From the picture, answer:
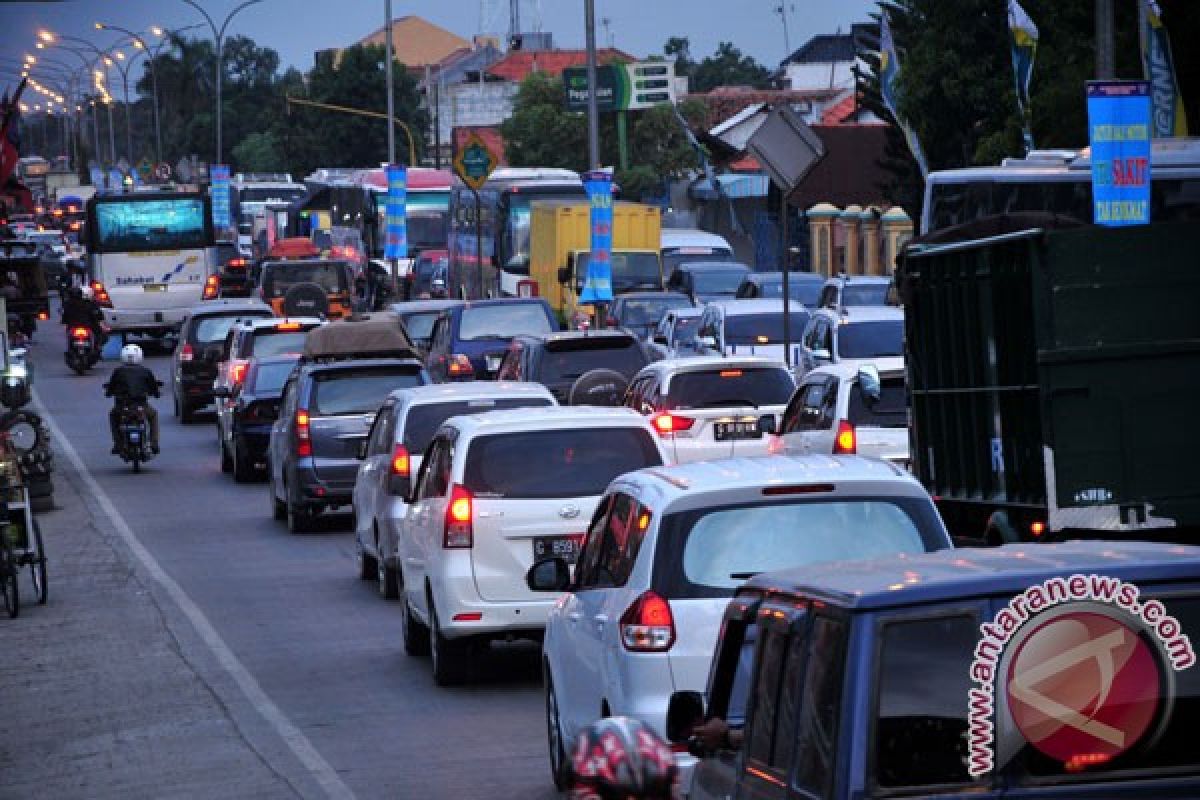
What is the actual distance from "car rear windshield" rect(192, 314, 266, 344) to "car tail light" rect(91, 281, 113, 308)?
687 inches

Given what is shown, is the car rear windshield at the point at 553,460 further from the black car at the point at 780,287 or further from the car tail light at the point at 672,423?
the black car at the point at 780,287

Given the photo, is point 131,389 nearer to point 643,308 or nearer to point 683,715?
point 643,308

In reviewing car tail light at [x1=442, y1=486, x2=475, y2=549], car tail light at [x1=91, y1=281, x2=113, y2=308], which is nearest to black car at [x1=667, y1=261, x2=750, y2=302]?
car tail light at [x1=91, y1=281, x2=113, y2=308]

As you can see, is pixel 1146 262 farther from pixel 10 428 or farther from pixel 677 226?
pixel 677 226

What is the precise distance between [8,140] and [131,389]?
3957 millimetres

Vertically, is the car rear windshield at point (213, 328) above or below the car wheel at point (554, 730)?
above

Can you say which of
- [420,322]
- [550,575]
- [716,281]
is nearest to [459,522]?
[550,575]

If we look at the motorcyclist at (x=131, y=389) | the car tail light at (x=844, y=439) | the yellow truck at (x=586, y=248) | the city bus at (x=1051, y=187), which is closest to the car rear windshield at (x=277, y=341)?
the motorcyclist at (x=131, y=389)

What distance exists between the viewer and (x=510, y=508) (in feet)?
51.0

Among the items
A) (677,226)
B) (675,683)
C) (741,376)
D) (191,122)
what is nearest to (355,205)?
(677,226)

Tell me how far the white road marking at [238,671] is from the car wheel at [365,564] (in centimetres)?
154

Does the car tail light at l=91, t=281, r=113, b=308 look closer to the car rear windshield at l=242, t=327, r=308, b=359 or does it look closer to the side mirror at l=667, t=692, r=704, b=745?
the car rear windshield at l=242, t=327, r=308, b=359

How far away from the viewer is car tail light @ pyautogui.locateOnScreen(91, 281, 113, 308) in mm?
59906

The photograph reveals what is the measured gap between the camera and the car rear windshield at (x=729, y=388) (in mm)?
23719
